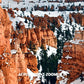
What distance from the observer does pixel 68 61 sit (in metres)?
11.6

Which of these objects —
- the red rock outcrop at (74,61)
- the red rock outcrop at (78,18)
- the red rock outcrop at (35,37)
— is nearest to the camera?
the red rock outcrop at (74,61)

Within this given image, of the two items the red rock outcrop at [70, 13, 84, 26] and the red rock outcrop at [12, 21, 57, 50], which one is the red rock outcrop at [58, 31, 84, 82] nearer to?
the red rock outcrop at [12, 21, 57, 50]

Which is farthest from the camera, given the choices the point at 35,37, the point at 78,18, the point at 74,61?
the point at 78,18

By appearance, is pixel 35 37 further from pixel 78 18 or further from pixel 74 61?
pixel 78 18

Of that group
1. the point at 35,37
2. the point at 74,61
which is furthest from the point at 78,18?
the point at 74,61

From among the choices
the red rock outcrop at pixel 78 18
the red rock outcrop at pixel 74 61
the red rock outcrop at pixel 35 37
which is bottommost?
the red rock outcrop at pixel 78 18

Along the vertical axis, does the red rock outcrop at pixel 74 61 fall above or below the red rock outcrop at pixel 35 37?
above

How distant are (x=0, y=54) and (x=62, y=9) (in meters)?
58.7

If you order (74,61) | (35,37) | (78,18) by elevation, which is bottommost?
(78,18)

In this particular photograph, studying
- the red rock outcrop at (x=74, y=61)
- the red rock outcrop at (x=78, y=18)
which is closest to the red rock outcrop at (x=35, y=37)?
the red rock outcrop at (x=74, y=61)

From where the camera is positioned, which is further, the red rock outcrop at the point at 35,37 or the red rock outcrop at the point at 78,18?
the red rock outcrop at the point at 78,18

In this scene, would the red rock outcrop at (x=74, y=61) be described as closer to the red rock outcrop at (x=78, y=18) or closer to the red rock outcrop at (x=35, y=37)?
the red rock outcrop at (x=35, y=37)

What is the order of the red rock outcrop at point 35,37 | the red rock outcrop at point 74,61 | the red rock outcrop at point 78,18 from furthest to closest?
the red rock outcrop at point 78,18 < the red rock outcrop at point 35,37 < the red rock outcrop at point 74,61

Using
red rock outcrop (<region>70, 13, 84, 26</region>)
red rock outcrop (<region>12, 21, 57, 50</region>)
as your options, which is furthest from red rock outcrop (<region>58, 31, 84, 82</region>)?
red rock outcrop (<region>70, 13, 84, 26</region>)
